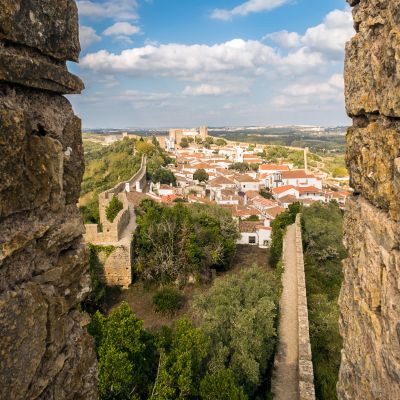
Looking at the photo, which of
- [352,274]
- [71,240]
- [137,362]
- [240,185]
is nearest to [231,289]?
[137,362]

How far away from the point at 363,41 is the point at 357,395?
4475mm

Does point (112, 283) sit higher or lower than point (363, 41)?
lower

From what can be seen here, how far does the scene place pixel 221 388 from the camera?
7582 millimetres

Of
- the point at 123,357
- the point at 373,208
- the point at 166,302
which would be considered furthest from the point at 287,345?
the point at 373,208

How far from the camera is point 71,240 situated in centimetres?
272

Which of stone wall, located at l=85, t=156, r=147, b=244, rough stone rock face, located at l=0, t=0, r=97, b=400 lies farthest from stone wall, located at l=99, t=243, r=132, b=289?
rough stone rock face, located at l=0, t=0, r=97, b=400

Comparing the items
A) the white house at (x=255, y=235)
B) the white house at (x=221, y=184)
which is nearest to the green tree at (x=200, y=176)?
the white house at (x=221, y=184)

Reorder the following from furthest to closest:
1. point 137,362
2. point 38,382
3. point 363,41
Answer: point 137,362
point 363,41
point 38,382

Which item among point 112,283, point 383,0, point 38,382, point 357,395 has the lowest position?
point 112,283

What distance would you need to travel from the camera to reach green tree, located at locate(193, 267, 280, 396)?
9.60 metres

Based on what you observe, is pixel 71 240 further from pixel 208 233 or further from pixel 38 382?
pixel 208 233

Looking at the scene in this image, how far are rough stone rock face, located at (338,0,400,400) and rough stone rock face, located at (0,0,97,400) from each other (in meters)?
3.05

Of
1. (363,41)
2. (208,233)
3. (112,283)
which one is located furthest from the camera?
(208,233)

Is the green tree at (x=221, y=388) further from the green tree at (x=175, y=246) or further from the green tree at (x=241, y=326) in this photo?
the green tree at (x=175, y=246)
